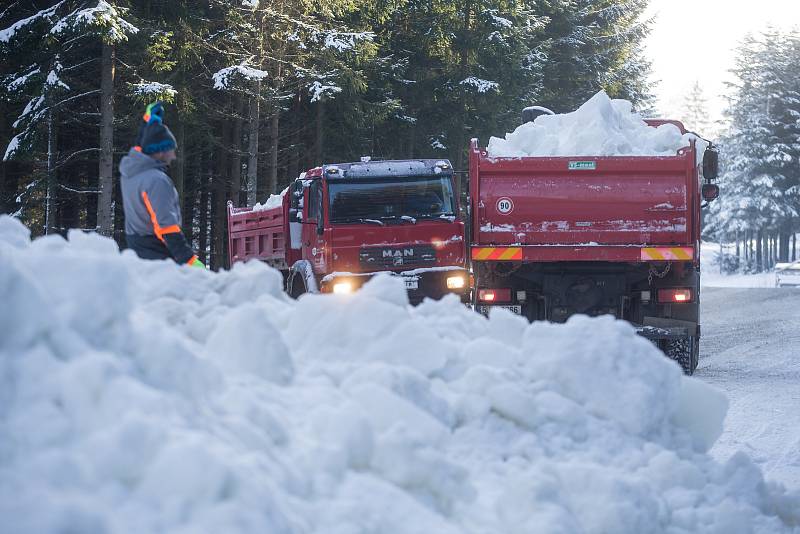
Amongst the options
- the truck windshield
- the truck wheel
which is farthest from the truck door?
the truck wheel

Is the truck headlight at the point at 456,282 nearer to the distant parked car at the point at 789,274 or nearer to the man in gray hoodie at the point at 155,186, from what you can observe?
the man in gray hoodie at the point at 155,186

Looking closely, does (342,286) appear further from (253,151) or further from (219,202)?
(219,202)

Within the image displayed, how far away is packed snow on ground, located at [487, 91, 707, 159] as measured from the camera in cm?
1239

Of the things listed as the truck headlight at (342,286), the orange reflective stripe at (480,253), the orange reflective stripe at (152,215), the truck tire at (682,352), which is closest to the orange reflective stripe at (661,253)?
the truck tire at (682,352)

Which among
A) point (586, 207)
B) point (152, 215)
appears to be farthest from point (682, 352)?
point (152, 215)

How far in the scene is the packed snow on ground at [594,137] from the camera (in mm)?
12388

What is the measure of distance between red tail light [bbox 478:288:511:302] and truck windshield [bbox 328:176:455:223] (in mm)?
2168

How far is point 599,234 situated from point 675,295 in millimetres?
1140

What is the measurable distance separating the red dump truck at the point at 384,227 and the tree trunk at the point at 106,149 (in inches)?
277

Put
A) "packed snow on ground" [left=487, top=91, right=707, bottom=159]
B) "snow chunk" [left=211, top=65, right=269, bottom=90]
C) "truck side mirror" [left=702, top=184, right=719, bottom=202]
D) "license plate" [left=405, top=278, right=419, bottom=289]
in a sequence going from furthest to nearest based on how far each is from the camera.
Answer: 1. "snow chunk" [left=211, top=65, right=269, bottom=90]
2. "license plate" [left=405, top=278, right=419, bottom=289]
3. "truck side mirror" [left=702, top=184, right=719, bottom=202]
4. "packed snow on ground" [left=487, top=91, right=707, bottom=159]

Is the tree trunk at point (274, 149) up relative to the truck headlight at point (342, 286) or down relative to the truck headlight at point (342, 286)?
up

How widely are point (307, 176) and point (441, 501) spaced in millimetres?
11066

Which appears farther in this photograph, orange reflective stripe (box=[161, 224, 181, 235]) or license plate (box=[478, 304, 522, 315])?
license plate (box=[478, 304, 522, 315])

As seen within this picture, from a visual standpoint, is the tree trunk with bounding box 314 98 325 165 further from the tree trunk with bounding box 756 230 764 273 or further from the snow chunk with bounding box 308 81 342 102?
the tree trunk with bounding box 756 230 764 273
